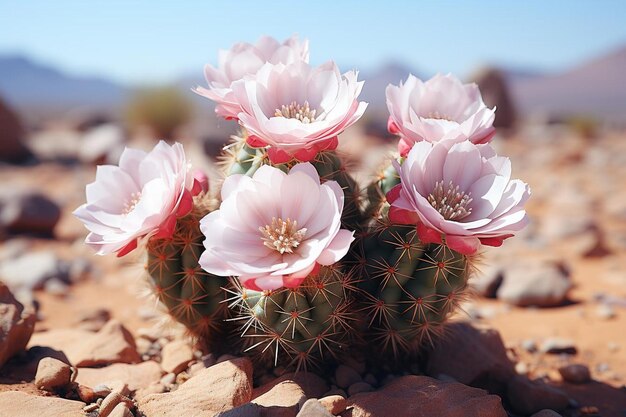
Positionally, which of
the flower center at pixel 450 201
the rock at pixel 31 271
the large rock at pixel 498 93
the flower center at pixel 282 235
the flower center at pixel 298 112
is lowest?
the large rock at pixel 498 93

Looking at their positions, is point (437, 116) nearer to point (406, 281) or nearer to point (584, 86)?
point (406, 281)

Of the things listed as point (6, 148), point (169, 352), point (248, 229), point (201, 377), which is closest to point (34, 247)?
point (169, 352)

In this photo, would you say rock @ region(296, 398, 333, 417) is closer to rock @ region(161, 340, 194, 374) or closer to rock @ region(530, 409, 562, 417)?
rock @ region(161, 340, 194, 374)

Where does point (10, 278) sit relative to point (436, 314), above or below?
below

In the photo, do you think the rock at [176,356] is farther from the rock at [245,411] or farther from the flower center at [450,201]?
the flower center at [450,201]

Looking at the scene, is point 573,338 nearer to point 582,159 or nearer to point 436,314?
point 436,314

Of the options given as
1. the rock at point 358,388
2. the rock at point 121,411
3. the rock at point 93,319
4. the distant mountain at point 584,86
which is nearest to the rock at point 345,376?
the rock at point 358,388
